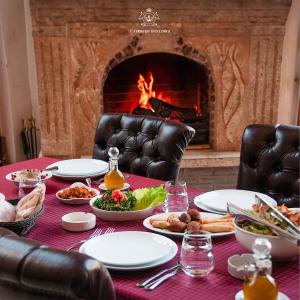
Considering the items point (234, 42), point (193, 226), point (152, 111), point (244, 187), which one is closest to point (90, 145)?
point (152, 111)

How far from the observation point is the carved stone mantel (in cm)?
316

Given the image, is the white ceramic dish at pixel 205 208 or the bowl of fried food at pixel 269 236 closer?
the bowl of fried food at pixel 269 236

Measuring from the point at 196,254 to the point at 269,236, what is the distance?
0.17m

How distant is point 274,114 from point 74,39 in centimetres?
161

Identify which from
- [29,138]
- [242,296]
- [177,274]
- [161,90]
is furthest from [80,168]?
[161,90]

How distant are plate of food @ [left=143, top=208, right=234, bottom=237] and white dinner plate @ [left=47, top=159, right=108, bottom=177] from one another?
58cm

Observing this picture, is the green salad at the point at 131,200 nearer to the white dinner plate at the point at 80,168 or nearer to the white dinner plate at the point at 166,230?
the white dinner plate at the point at 166,230

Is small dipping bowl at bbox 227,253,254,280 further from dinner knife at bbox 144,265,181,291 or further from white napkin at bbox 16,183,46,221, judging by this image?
white napkin at bbox 16,183,46,221

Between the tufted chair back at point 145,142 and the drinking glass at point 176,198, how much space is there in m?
0.45

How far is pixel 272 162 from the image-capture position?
1.73 m

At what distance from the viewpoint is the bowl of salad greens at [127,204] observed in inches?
52.5

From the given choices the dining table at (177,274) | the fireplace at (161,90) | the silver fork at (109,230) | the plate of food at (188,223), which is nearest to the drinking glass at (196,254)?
the dining table at (177,274)

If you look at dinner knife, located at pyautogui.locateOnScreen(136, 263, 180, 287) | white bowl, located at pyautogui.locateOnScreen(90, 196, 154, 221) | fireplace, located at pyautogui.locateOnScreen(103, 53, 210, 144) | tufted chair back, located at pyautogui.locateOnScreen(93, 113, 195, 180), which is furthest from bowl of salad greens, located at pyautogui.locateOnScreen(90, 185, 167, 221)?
fireplace, located at pyautogui.locateOnScreen(103, 53, 210, 144)

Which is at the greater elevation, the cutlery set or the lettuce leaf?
the lettuce leaf
